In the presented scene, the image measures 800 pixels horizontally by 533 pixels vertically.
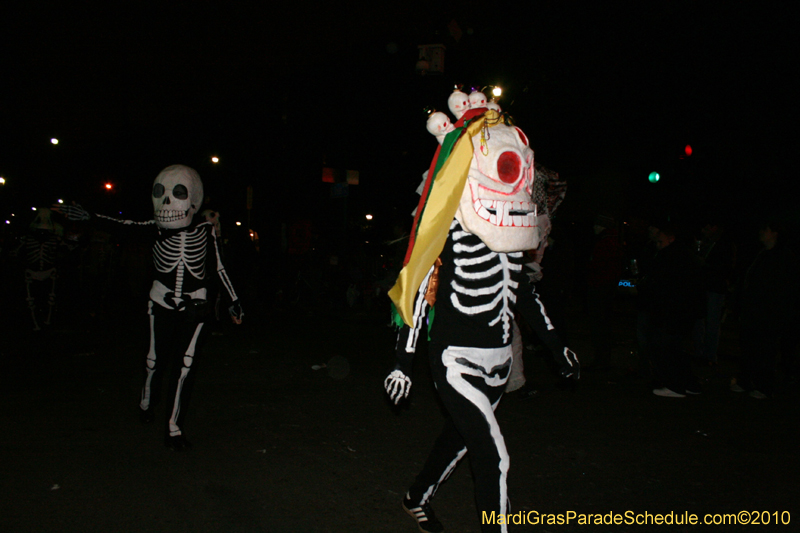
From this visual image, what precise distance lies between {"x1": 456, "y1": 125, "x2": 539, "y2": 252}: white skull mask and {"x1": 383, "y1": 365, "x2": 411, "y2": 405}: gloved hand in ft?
2.51

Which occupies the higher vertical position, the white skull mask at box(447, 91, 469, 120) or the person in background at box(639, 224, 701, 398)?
the white skull mask at box(447, 91, 469, 120)

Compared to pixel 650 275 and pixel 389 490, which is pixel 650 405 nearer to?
pixel 650 275

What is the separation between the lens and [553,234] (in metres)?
7.77

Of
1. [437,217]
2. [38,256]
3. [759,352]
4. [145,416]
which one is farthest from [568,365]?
[38,256]

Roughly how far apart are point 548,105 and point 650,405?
16.5 meters

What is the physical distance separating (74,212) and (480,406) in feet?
13.1

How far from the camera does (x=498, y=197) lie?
299 cm

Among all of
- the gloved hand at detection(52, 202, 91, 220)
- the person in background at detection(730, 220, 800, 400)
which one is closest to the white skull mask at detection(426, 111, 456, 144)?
the gloved hand at detection(52, 202, 91, 220)

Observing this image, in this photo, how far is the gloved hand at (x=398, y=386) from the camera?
296cm

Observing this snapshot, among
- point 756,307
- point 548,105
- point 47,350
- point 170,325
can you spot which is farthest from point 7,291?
point 756,307

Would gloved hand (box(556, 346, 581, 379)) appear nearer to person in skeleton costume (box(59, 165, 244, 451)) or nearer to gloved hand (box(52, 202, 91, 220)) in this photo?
person in skeleton costume (box(59, 165, 244, 451))

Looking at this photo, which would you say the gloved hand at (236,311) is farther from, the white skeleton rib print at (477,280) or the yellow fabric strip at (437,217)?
the white skeleton rib print at (477,280)

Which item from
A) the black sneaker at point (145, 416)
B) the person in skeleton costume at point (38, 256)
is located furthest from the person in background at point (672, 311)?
the person in skeleton costume at point (38, 256)

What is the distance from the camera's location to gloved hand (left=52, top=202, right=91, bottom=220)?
5113 mm
